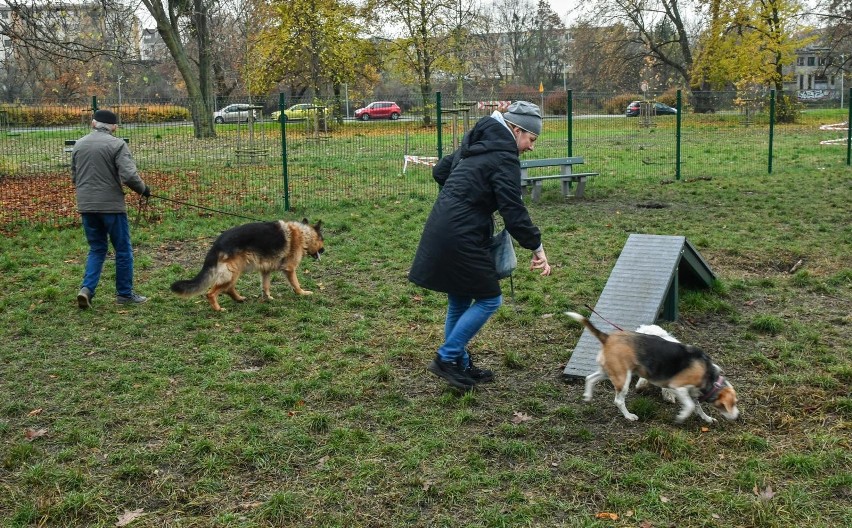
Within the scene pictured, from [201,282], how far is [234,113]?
10027 mm

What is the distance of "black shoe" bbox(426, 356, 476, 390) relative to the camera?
509 centimetres

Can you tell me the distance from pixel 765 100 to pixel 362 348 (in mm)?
15741

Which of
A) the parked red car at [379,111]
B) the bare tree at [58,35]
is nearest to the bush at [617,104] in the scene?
the parked red car at [379,111]

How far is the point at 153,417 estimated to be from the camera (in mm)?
4754

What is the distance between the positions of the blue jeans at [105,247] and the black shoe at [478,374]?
387 cm

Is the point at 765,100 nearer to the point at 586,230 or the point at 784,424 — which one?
the point at 586,230

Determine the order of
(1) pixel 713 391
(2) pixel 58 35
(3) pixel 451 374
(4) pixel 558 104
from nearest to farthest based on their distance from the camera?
(1) pixel 713 391 < (3) pixel 451 374 < (2) pixel 58 35 < (4) pixel 558 104

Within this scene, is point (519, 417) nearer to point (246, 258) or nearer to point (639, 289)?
point (639, 289)

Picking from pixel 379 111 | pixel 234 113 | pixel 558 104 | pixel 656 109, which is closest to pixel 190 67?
pixel 234 113

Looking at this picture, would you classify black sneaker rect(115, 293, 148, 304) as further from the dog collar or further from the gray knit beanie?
the dog collar

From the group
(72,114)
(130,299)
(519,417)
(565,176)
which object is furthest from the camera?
(565,176)

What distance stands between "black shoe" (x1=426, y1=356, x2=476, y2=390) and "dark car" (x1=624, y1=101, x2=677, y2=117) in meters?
12.6

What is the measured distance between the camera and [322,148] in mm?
13812

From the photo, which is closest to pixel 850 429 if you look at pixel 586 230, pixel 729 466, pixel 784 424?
pixel 784 424
